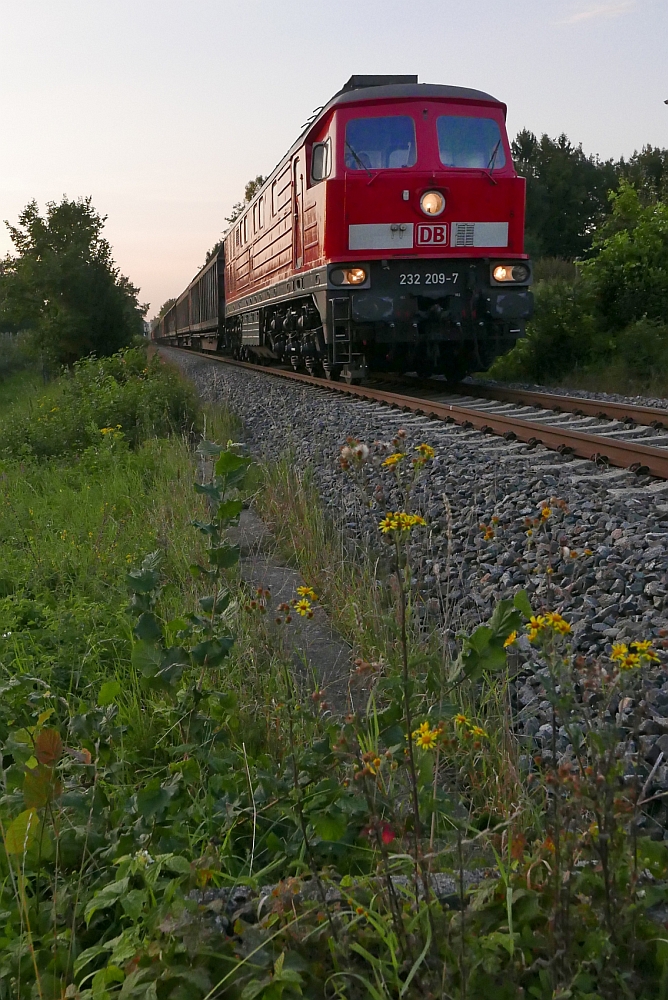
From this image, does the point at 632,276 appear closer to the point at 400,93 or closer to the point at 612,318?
the point at 612,318

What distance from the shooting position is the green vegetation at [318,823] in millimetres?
1473

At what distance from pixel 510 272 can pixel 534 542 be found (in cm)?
748

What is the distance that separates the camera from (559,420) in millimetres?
7812

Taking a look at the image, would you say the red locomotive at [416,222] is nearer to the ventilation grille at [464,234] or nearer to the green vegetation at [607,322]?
the ventilation grille at [464,234]

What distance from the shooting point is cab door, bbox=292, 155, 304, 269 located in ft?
37.4

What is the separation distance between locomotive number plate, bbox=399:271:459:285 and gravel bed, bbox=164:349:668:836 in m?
3.02

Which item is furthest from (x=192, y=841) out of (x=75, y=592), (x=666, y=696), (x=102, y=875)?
(x=75, y=592)

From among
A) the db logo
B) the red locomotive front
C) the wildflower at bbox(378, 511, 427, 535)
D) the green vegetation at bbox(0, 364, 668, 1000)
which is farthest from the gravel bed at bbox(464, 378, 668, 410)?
the wildflower at bbox(378, 511, 427, 535)

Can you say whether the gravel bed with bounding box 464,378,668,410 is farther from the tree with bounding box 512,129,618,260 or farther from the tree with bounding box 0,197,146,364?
the tree with bounding box 512,129,618,260

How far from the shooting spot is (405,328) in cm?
1013

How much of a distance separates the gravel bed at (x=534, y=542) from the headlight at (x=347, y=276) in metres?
2.94

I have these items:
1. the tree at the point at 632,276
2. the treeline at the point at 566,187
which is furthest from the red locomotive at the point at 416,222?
the treeline at the point at 566,187

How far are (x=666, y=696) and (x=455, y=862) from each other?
3.18 feet

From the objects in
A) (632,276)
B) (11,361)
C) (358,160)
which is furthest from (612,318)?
(11,361)
